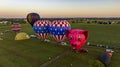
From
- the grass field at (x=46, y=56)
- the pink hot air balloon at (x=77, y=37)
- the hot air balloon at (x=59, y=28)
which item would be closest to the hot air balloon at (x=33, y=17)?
the grass field at (x=46, y=56)

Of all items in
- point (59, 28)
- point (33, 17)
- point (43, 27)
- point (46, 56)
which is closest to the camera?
point (46, 56)

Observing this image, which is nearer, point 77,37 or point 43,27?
point 77,37

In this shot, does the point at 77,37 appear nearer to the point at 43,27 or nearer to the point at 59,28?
the point at 59,28

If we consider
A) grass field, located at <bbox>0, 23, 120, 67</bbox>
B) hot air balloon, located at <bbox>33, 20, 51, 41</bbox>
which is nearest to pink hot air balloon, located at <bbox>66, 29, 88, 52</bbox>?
grass field, located at <bbox>0, 23, 120, 67</bbox>

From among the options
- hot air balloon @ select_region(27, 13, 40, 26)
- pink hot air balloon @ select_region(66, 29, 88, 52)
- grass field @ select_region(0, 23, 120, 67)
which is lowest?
grass field @ select_region(0, 23, 120, 67)

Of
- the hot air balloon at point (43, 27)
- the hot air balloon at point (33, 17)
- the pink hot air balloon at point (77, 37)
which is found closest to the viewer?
the pink hot air balloon at point (77, 37)

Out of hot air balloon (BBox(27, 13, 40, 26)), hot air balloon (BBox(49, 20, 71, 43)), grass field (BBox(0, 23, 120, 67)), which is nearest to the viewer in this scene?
grass field (BBox(0, 23, 120, 67))

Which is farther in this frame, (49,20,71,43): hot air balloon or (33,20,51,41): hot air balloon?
(33,20,51,41): hot air balloon

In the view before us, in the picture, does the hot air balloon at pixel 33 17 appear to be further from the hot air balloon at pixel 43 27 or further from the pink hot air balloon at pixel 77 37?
the pink hot air balloon at pixel 77 37

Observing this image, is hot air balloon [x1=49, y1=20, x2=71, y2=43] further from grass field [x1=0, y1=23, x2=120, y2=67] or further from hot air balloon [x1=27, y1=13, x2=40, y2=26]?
hot air balloon [x1=27, y1=13, x2=40, y2=26]

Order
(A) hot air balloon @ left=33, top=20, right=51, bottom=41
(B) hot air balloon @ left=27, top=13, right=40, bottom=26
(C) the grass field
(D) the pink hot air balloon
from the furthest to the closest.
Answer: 1. (B) hot air balloon @ left=27, top=13, right=40, bottom=26
2. (A) hot air balloon @ left=33, top=20, right=51, bottom=41
3. (D) the pink hot air balloon
4. (C) the grass field

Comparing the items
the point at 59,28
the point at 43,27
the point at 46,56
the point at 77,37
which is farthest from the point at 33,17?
the point at 77,37

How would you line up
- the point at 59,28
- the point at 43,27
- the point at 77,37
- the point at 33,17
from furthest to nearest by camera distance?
the point at 33,17 < the point at 43,27 < the point at 59,28 < the point at 77,37
